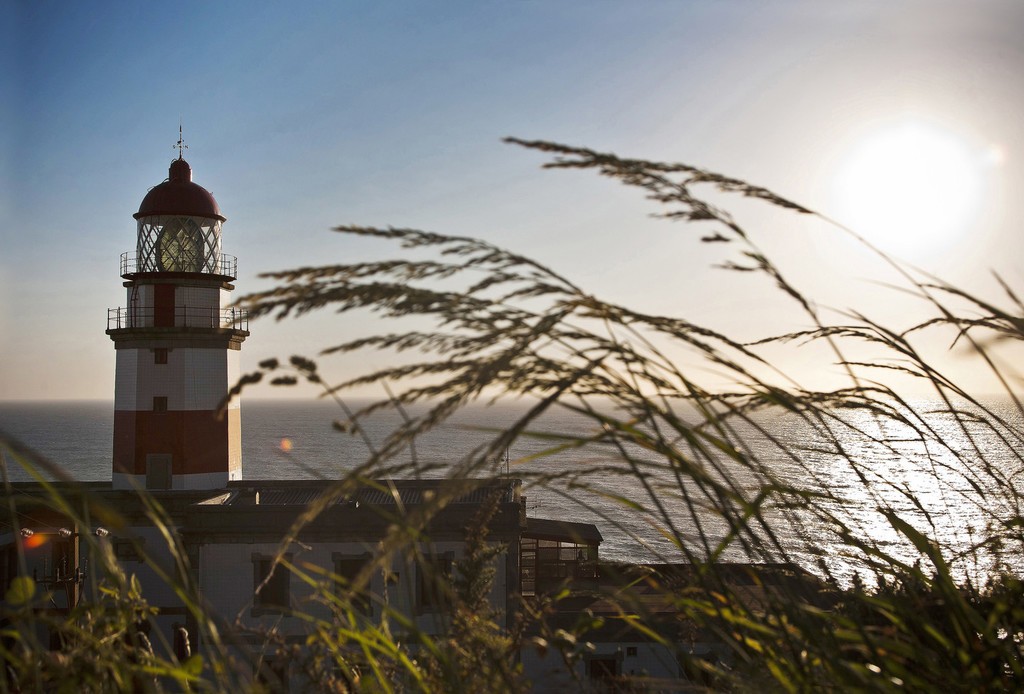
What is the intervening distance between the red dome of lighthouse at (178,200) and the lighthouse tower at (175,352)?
0.03 m

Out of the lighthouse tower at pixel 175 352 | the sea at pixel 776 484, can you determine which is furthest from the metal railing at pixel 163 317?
the sea at pixel 776 484

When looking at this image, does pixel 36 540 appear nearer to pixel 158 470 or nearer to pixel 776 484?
pixel 158 470

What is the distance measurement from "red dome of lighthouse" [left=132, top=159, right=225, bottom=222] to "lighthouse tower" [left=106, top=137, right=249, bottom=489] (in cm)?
3

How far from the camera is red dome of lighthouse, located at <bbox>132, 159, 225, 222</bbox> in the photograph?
20266 millimetres

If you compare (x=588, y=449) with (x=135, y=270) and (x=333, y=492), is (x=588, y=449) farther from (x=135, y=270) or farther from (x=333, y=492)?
(x=135, y=270)

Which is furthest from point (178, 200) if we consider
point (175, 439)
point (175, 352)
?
point (175, 439)

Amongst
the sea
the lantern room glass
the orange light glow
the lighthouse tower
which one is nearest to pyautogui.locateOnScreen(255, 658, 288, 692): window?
the sea

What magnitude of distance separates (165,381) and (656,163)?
66.7ft

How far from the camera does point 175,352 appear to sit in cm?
1955

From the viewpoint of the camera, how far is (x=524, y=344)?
93 centimetres

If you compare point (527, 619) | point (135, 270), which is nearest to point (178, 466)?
point (135, 270)

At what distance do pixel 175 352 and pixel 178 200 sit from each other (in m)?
4.01

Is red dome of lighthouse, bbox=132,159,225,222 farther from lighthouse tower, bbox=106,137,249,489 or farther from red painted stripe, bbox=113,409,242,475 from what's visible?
red painted stripe, bbox=113,409,242,475

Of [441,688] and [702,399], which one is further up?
[702,399]
